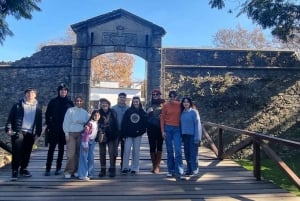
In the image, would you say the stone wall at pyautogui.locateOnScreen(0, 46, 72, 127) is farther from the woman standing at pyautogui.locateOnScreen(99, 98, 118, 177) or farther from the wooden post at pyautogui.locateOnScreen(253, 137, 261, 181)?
the wooden post at pyautogui.locateOnScreen(253, 137, 261, 181)

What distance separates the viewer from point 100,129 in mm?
5848

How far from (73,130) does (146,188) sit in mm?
1476

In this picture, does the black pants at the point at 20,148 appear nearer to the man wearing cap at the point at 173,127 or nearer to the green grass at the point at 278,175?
the man wearing cap at the point at 173,127

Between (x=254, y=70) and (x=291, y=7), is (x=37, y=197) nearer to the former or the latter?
(x=291, y=7)

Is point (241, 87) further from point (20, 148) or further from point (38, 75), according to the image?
point (20, 148)

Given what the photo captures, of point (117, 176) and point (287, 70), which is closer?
point (117, 176)

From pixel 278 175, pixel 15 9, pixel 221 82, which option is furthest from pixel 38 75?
pixel 278 175

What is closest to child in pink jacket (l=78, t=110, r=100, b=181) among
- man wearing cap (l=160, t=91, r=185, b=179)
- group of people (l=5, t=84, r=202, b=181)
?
group of people (l=5, t=84, r=202, b=181)

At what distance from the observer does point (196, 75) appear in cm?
1620

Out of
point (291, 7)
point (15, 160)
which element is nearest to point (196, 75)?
point (291, 7)

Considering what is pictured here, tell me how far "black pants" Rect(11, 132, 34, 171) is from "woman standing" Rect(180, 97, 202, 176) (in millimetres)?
2422

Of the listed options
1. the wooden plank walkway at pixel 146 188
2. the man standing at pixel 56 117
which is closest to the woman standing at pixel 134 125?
the wooden plank walkway at pixel 146 188

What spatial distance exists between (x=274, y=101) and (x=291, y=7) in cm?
706

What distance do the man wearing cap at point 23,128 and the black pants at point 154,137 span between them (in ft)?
5.86
